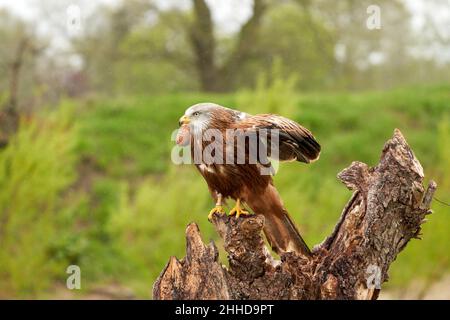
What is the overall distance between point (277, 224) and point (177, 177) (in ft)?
12.4

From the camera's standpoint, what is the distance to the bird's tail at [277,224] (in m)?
3.00

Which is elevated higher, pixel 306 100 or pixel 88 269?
pixel 306 100

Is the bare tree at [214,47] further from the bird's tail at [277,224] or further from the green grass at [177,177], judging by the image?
the bird's tail at [277,224]

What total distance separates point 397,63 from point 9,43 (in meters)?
6.36

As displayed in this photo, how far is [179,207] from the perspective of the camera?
6.41 metres

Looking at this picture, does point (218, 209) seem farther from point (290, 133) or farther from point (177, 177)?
point (177, 177)

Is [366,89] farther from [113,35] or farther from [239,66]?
[113,35]

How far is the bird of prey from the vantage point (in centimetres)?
281

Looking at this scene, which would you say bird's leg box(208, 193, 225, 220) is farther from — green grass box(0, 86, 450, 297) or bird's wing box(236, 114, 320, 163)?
green grass box(0, 86, 450, 297)

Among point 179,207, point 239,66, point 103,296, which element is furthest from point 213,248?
point 239,66

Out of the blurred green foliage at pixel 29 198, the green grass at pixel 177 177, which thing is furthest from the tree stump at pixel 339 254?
the blurred green foliage at pixel 29 198

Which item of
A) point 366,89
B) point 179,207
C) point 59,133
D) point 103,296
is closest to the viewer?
point 179,207

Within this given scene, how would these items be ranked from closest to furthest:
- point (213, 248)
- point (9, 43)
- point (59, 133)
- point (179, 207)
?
1. point (213, 248)
2. point (179, 207)
3. point (59, 133)
4. point (9, 43)

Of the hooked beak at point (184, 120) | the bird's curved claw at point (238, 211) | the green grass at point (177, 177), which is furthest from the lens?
the green grass at point (177, 177)
